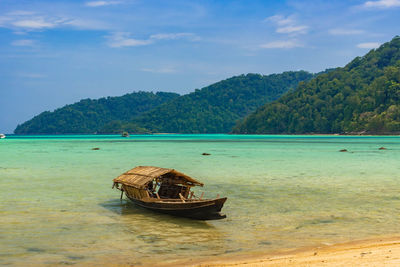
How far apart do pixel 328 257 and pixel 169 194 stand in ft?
33.1

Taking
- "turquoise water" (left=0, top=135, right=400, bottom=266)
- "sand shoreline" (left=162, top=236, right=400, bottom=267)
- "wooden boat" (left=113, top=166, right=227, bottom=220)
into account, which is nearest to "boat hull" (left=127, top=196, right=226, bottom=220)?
"wooden boat" (left=113, top=166, right=227, bottom=220)

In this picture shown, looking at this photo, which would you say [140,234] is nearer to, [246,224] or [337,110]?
[246,224]

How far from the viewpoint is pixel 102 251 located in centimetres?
1248

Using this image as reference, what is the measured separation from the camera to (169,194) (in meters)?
19.6

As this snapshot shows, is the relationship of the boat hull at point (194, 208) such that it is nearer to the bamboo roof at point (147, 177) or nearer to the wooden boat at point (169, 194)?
the wooden boat at point (169, 194)

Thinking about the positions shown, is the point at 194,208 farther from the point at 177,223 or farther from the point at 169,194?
the point at 169,194

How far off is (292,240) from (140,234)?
16.8 ft

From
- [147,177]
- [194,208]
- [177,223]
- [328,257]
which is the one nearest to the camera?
[328,257]

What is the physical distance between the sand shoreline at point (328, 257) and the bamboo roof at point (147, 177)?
6.87m

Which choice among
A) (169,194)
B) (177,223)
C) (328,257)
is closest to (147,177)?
(169,194)

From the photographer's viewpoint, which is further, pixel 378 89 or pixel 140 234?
pixel 378 89

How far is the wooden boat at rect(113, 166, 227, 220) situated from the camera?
1530cm

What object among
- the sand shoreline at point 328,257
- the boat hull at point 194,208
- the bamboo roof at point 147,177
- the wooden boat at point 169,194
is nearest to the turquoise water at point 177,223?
the boat hull at point 194,208

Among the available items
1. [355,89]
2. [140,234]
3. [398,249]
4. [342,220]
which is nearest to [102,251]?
[140,234]
